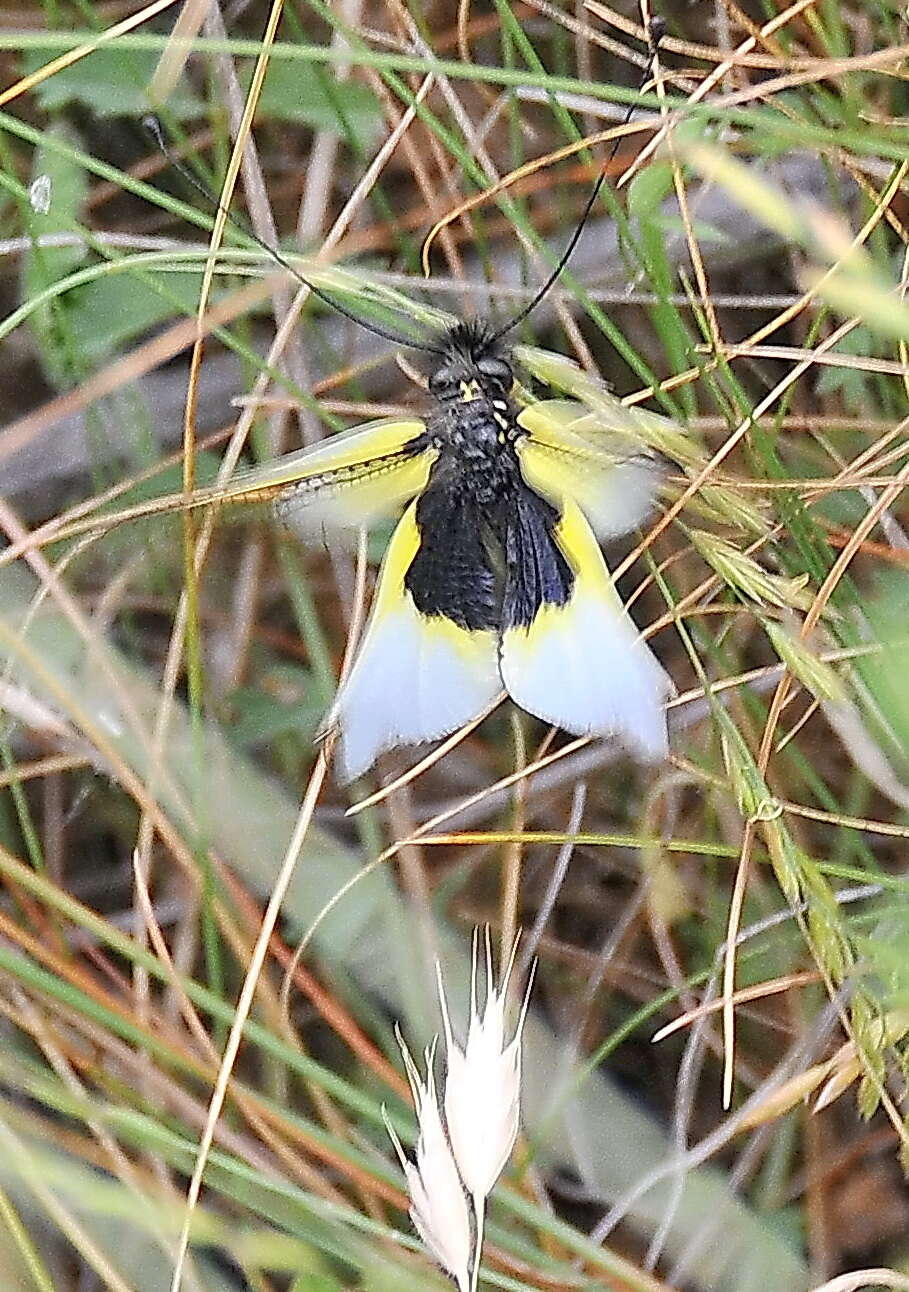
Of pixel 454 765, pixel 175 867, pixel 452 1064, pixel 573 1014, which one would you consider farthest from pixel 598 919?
pixel 452 1064

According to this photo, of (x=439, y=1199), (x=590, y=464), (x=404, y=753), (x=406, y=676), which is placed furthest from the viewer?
(x=404, y=753)

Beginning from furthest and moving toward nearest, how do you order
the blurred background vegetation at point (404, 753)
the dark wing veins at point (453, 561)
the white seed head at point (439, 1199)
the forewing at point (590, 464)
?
the blurred background vegetation at point (404, 753), the dark wing veins at point (453, 561), the forewing at point (590, 464), the white seed head at point (439, 1199)

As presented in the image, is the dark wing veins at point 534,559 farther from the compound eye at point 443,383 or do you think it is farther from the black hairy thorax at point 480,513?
the compound eye at point 443,383

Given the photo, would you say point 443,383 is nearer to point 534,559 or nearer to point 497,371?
point 497,371

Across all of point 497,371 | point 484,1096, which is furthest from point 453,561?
point 484,1096

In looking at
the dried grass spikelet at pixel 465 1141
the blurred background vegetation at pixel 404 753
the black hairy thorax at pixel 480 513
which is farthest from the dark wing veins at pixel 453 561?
the dried grass spikelet at pixel 465 1141

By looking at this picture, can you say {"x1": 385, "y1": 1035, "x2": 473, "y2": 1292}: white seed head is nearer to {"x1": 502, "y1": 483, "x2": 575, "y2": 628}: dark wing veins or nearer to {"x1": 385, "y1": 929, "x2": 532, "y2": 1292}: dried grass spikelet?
{"x1": 385, "y1": 929, "x2": 532, "y2": 1292}: dried grass spikelet
